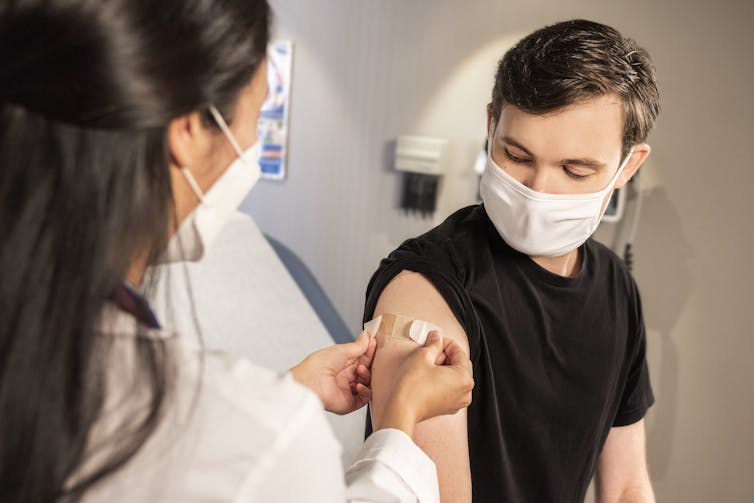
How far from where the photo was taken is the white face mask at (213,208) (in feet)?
2.41

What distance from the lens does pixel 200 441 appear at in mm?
539

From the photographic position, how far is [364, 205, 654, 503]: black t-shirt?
42.0 inches

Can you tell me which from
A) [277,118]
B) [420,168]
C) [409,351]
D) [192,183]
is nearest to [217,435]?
[192,183]

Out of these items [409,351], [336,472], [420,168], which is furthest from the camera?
[420,168]

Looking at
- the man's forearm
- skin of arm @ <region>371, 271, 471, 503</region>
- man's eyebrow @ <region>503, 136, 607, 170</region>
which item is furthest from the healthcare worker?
the man's forearm

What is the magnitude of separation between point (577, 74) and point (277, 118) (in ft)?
9.00

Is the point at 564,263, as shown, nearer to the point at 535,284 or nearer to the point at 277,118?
the point at 535,284

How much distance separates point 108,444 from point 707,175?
2294mm

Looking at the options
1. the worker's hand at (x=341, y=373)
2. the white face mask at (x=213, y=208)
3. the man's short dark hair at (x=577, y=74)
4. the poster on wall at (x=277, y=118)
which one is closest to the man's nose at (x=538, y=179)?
the man's short dark hair at (x=577, y=74)

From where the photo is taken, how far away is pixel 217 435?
1.78ft

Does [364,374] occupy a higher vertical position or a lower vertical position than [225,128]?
lower

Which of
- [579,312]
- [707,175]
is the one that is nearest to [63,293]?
[579,312]

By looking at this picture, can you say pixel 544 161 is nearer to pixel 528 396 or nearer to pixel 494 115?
pixel 494 115

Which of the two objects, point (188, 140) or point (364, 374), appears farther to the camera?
point (364, 374)
